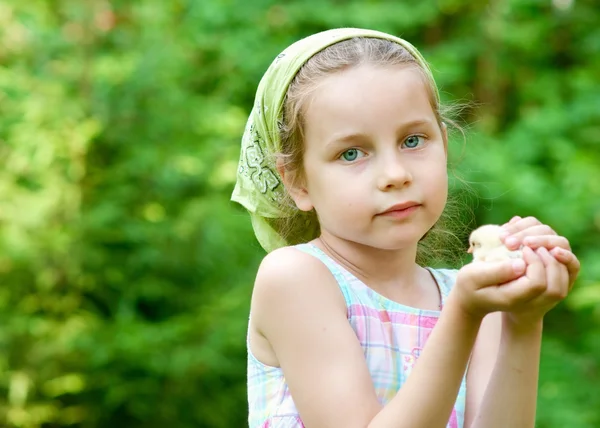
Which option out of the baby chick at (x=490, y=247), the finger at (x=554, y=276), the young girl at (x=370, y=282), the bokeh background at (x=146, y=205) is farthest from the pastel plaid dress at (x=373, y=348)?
the bokeh background at (x=146, y=205)

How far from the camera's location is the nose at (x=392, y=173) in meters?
1.58

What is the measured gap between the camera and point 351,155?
1.64 metres

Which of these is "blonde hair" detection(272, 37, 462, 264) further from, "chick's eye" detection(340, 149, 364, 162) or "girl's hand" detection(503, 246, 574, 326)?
"girl's hand" detection(503, 246, 574, 326)

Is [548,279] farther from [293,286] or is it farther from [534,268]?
[293,286]

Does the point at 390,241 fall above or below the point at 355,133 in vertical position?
below

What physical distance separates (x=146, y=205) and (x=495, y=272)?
144 inches

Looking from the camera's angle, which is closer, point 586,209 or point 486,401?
point 486,401

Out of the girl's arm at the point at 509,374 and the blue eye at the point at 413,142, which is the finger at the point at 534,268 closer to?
the girl's arm at the point at 509,374

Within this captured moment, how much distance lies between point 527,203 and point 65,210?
2.25 metres

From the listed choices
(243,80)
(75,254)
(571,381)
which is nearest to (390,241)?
(571,381)

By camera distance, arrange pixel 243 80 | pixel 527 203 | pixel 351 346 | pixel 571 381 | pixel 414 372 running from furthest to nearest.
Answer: pixel 243 80 → pixel 527 203 → pixel 571 381 → pixel 351 346 → pixel 414 372

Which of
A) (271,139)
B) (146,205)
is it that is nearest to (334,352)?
(271,139)

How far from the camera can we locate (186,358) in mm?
4520

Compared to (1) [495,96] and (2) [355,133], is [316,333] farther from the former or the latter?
(1) [495,96]
